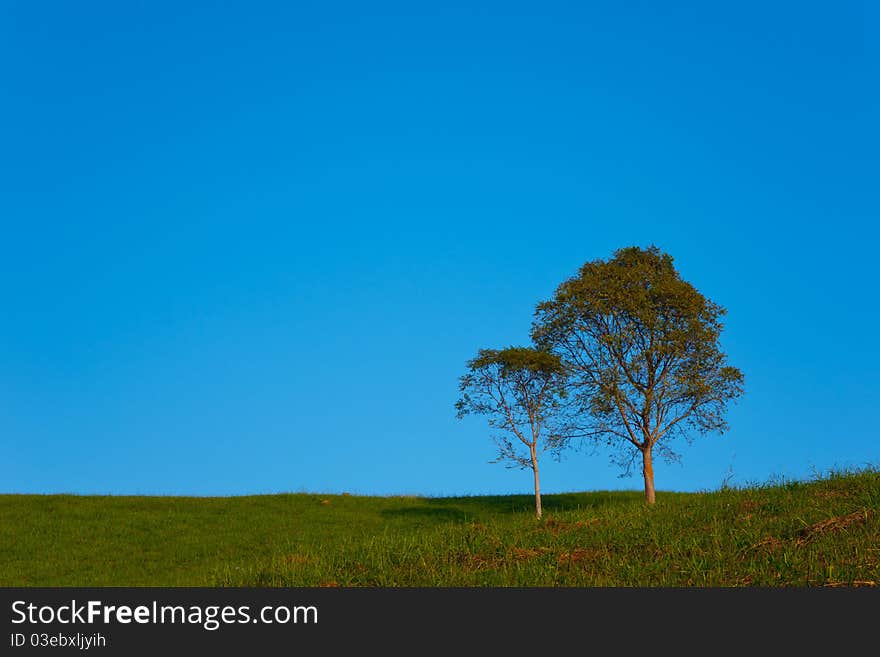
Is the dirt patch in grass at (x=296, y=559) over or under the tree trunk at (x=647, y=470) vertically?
under

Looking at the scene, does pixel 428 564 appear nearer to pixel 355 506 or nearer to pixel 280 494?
pixel 355 506

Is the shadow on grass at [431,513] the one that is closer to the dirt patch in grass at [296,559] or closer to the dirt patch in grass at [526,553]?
the dirt patch in grass at [296,559]

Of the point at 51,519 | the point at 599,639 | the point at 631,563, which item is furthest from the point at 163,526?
the point at 599,639

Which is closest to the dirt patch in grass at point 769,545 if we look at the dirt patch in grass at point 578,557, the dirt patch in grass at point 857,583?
the dirt patch in grass at point 857,583

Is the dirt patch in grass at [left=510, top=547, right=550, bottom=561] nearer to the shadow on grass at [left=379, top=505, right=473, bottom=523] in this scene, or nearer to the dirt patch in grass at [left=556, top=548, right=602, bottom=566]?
the dirt patch in grass at [left=556, top=548, right=602, bottom=566]

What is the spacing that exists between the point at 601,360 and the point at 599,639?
113ft

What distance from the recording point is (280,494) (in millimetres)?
51969

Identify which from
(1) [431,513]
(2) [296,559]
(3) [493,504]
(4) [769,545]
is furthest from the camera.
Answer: (3) [493,504]

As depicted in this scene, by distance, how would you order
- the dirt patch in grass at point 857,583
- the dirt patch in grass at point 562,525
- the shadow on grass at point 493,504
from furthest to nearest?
A: the shadow on grass at point 493,504 < the dirt patch in grass at point 562,525 < the dirt patch in grass at point 857,583

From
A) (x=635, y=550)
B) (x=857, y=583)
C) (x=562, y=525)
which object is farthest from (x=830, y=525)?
(x=562, y=525)

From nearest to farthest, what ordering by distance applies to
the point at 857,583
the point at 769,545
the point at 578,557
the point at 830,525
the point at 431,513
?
the point at 857,583, the point at 769,545, the point at 830,525, the point at 578,557, the point at 431,513

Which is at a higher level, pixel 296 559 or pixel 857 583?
pixel 296 559

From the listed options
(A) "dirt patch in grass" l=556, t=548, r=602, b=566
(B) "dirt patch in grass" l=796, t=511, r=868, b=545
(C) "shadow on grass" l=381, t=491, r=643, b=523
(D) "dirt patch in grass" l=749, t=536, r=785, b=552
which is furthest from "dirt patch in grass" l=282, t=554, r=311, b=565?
(C) "shadow on grass" l=381, t=491, r=643, b=523

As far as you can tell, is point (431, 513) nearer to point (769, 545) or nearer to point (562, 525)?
point (562, 525)
